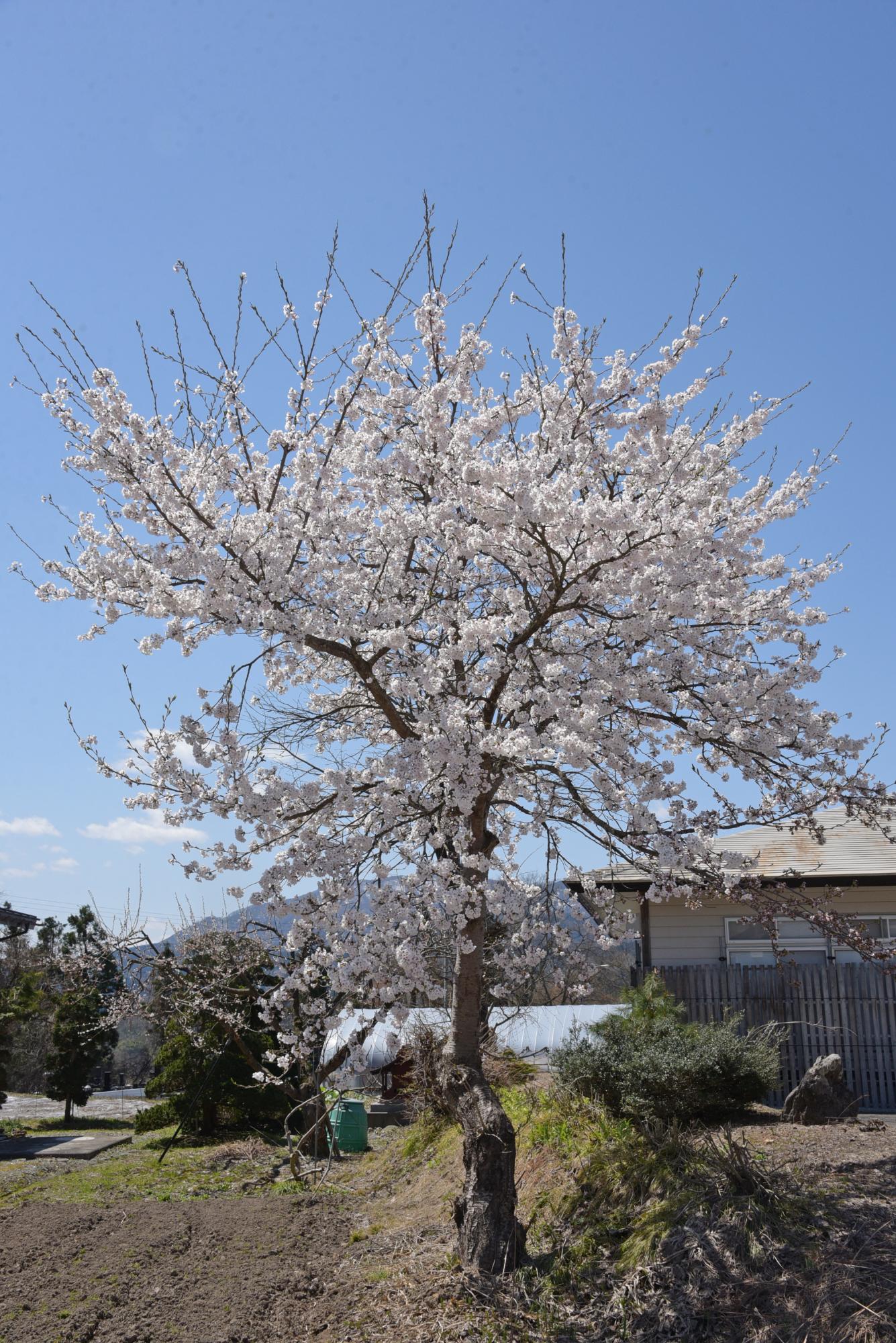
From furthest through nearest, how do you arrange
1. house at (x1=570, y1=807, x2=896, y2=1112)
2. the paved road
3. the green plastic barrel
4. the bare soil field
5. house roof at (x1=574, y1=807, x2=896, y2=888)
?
the paved road, house roof at (x1=574, y1=807, x2=896, y2=888), the green plastic barrel, house at (x1=570, y1=807, x2=896, y2=1112), the bare soil field

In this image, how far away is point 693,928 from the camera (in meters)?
13.9

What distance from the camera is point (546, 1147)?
24.7 ft

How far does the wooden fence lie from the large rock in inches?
84.9

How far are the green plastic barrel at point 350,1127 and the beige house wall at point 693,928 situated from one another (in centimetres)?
458

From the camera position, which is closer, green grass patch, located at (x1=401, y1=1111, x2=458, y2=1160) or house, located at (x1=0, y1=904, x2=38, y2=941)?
green grass patch, located at (x1=401, y1=1111, x2=458, y2=1160)

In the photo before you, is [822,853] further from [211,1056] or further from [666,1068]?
[211,1056]

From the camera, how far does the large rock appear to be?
7.84 m

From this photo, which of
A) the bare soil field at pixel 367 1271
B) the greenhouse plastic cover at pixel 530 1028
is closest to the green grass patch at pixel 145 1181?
the bare soil field at pixel 367 1271

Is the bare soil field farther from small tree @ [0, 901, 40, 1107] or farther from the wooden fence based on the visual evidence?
small tree @ [0, 901, 40, 1107]

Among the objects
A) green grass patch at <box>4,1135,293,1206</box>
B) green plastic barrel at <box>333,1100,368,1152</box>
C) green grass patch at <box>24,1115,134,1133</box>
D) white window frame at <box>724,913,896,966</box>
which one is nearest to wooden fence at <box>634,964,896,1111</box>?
white window frame at <box>724,913,896,966</box>

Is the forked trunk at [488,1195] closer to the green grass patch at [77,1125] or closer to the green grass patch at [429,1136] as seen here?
the green grass patch at [429,1136]

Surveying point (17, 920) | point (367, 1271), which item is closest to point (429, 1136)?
point (367, 1271)

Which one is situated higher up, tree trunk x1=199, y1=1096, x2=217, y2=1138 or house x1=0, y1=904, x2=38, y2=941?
house x1=0, y1=904, x2=38, y2=941

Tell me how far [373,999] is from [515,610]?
2872mm
